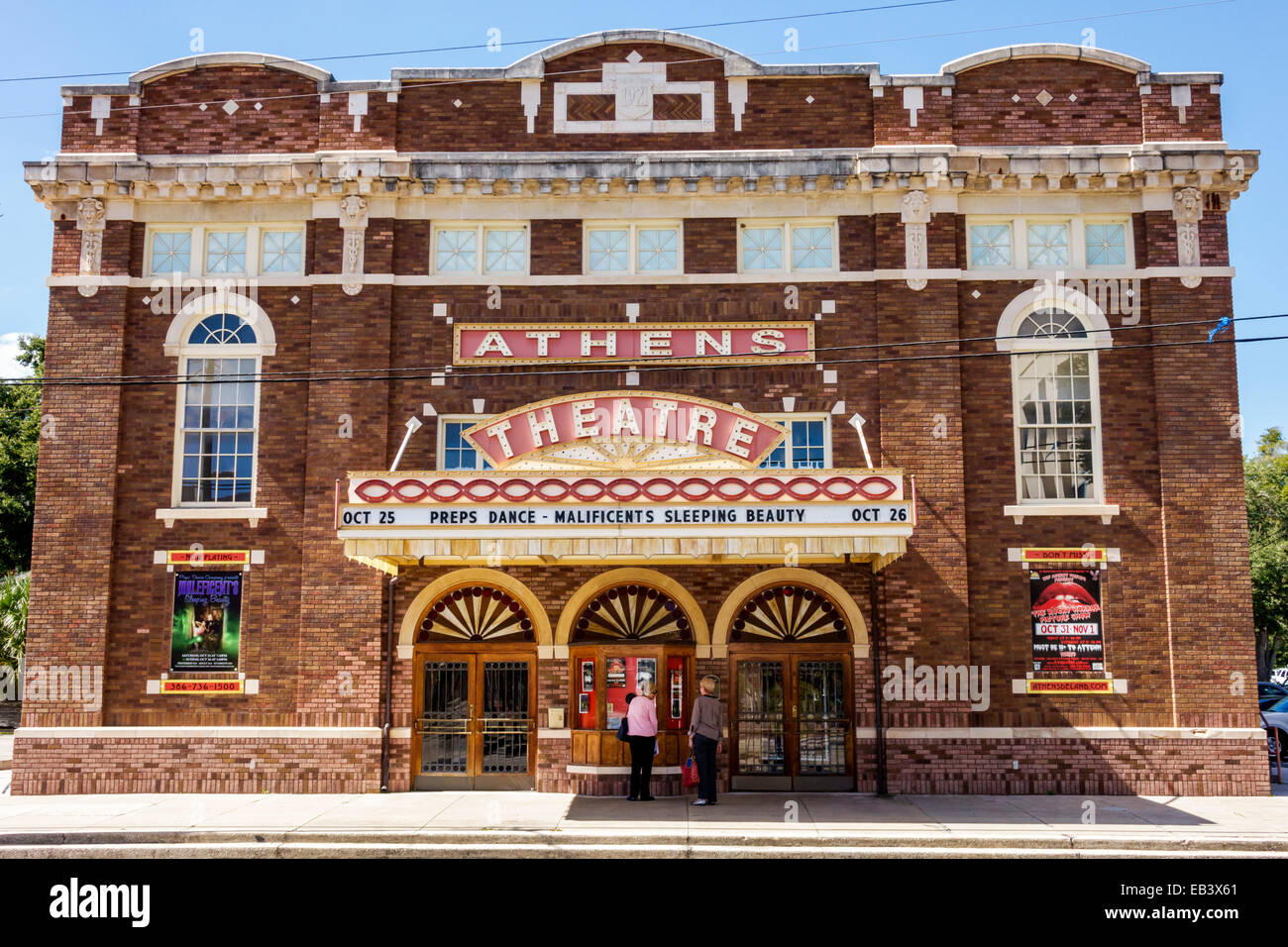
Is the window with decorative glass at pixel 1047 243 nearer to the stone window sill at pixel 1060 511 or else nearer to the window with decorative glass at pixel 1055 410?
the window with decorative glass at pixel 1055 410

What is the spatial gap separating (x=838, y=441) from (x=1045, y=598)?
4.03 metres

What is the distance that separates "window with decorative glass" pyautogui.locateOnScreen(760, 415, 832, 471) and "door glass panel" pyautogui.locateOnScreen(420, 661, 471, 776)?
5.98m

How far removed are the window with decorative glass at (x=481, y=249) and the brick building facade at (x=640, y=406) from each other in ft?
0.23

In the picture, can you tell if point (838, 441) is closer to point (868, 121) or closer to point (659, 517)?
point (659, 517)

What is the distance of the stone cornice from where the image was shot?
59.6 feet

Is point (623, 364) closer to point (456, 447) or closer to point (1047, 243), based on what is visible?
point (456, 447)

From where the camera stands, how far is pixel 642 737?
16.2 m

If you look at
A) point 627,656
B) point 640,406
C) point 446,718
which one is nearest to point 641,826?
point 627,656

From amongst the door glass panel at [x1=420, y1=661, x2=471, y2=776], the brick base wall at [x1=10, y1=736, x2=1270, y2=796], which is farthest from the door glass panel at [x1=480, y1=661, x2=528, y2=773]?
the brick base wall at [x1=10, y1=736, x2=1270, y2=796]

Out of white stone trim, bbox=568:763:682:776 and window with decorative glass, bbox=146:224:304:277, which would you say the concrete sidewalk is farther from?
window with decorative glass, bbox=146:224:304:277

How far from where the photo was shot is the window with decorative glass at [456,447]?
59.5 ft

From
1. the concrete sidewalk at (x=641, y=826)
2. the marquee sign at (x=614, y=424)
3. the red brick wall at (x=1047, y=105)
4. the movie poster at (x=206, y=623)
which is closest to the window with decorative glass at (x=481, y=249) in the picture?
the marquee sign at (x=614, y=424)

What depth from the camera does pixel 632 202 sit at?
18.6 meters

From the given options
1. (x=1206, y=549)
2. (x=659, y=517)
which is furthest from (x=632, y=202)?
(x=1206, y=549)
